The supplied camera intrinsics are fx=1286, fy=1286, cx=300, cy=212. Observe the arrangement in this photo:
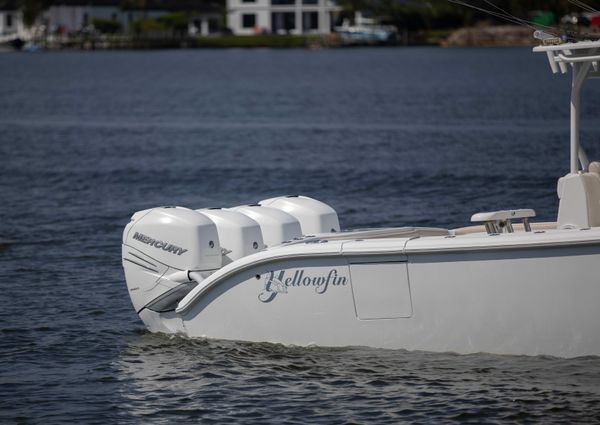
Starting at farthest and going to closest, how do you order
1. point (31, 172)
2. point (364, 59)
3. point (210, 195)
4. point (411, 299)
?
point (364, 59) → point (31, 172) → point (210, 195) → point (411, 299)

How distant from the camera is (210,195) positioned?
85.8 ft

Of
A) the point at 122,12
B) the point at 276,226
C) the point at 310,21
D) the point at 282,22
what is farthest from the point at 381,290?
the point at 122,12

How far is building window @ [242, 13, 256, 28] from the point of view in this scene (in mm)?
174875

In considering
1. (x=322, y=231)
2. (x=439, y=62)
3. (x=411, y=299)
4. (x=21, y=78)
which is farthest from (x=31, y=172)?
(x=439, y=62)

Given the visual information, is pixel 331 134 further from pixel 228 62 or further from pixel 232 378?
pixel 228 62

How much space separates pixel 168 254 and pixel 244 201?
515 inches

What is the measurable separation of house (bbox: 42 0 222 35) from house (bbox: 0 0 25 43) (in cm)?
418

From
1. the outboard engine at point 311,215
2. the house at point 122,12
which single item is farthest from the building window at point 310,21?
the outboard engine at point 311,215

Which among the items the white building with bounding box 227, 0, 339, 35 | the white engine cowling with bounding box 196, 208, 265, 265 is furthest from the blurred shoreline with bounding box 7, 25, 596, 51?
the white engine cowling with bounding box 196, 208, 265, 265

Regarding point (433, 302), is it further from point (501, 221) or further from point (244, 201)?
point (244, 201)

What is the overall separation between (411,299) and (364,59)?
12965 cm

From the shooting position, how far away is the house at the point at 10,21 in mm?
176125

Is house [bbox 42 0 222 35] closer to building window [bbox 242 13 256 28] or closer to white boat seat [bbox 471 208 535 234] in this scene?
building window [bbox 242 13 256 28]

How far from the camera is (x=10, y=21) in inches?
7219
